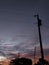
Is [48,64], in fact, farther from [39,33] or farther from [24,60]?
[39,33]

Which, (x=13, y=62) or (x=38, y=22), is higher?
(x=38, y=22)

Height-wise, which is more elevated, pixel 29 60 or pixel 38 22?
pixel 38 22

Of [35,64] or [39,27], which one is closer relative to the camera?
[39,27]

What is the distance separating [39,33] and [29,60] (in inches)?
1368

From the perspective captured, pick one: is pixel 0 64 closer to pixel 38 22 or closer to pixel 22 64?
pixel 22 64

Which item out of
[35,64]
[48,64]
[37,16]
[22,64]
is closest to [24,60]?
[22,64]

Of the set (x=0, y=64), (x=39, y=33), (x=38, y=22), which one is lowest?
(x=0, y=64)

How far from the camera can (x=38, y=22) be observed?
32.4 metres

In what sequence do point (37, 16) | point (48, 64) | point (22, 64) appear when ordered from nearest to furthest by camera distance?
1. point (37, 16)
2. point (22, 64)
3. point (48, 64)

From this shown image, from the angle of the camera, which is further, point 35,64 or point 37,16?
point 35,64

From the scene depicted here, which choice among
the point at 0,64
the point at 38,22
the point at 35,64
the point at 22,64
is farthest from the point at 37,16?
the point at 0,64

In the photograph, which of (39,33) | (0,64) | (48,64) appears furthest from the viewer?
(0,64)

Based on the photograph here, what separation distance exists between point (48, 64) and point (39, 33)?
126ft

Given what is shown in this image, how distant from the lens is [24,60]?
63.1 metres
